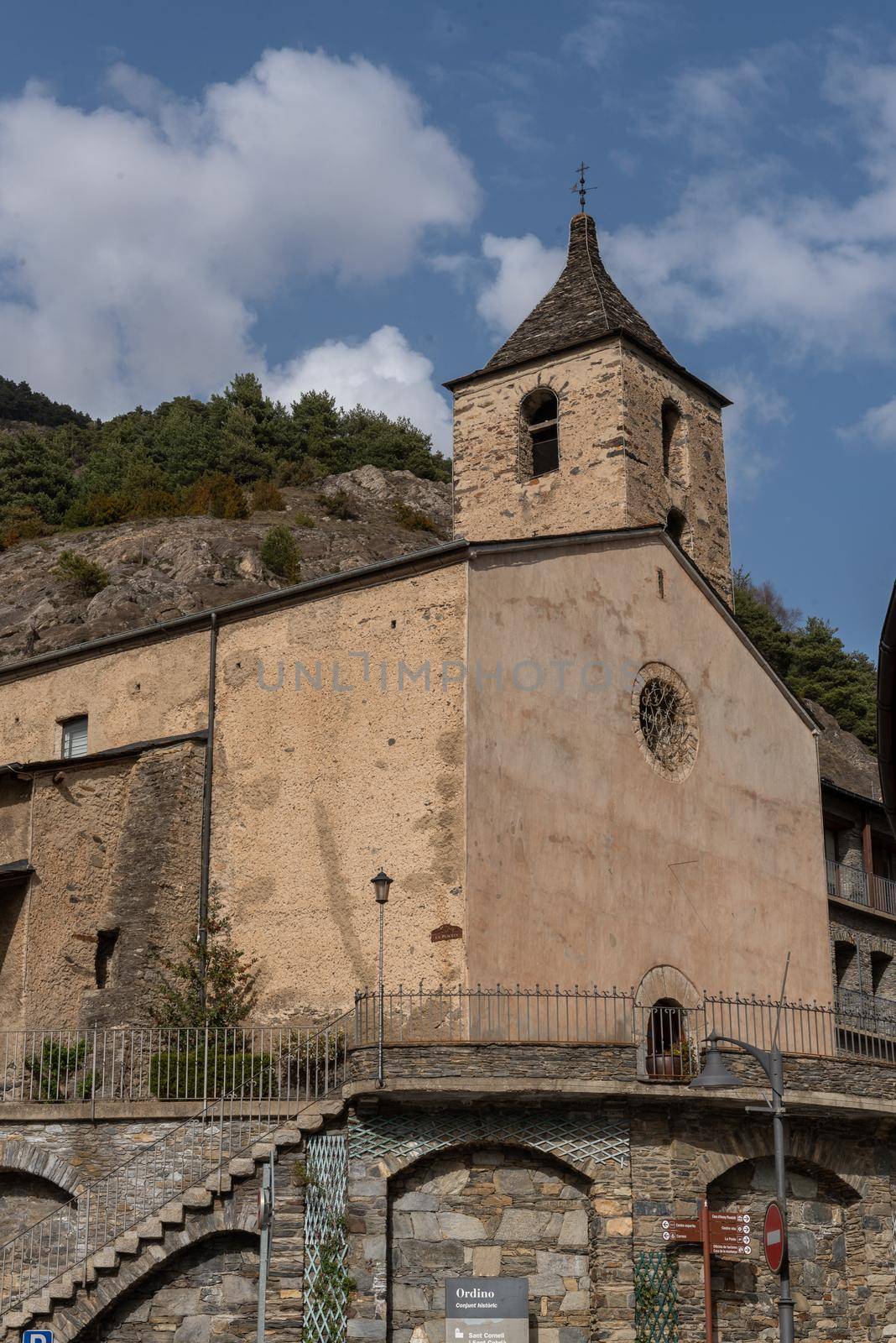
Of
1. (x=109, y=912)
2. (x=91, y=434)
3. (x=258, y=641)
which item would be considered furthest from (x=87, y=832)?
(x=91, y=434)

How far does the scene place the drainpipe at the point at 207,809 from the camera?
22.7 m

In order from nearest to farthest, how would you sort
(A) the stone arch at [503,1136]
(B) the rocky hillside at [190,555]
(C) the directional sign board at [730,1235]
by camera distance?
(A) the stone arch at [503,1136]
(C) the directional sign board at [730,1235]
(B) the rocky hillside at [190,555]

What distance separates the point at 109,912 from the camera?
22.8 m

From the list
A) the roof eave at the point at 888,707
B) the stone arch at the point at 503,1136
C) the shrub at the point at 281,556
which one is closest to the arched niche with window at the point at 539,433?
the stone arch at the point at 503,1136

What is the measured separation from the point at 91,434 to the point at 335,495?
29.8 m

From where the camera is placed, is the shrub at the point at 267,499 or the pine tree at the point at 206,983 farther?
the shrub at the point at 267,499

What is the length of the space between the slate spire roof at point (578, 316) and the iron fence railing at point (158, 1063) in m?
14.4

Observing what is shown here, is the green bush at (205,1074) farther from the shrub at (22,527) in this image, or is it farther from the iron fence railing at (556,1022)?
→ the shrub at (22,527)

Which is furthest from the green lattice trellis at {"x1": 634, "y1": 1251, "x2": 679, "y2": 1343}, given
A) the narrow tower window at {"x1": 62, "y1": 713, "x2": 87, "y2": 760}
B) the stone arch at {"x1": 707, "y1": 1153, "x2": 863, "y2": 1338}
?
the narrow tower window at {"x1": 62, "y1": 713, "x2": 87, "y2": 760}

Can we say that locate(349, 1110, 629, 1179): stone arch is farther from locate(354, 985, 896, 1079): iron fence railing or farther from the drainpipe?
the drainpipe

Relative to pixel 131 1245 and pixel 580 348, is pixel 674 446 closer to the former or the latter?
pixel 580 348

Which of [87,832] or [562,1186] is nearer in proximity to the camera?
[562,1186]

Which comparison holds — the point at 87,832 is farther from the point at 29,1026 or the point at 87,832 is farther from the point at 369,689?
the point at 369,689

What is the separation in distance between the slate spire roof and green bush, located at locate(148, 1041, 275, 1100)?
15.1 metres
